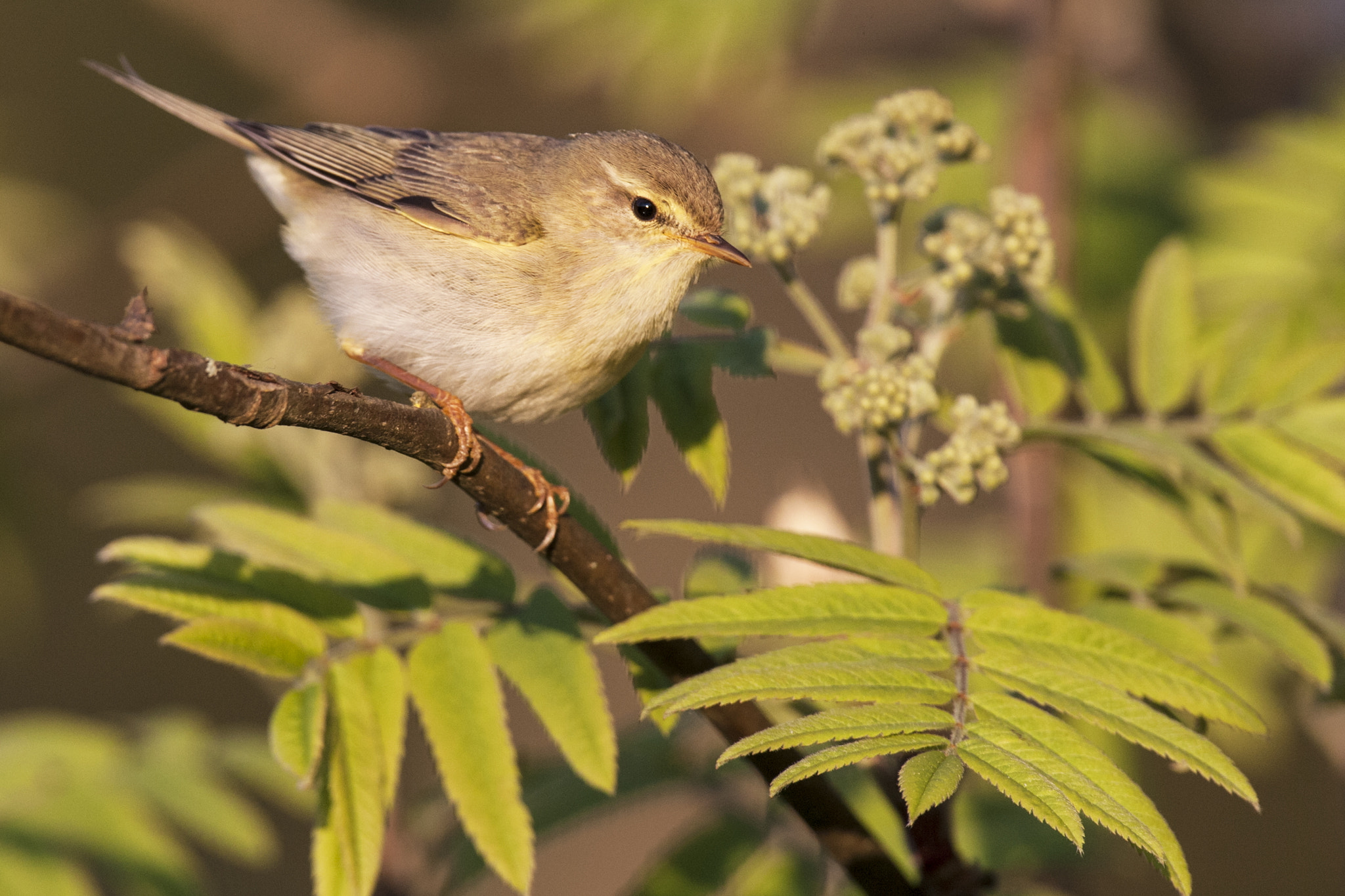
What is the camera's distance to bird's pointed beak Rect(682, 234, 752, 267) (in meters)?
2.59

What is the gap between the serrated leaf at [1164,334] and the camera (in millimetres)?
2410

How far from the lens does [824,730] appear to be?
4.26 feet

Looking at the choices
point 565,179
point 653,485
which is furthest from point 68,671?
point 565,179

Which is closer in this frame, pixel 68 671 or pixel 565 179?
pixel 565 179

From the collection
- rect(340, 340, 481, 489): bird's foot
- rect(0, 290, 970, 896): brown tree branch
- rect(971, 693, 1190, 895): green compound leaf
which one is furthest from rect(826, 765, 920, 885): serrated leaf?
rect(340, 340, 481, 489): bird's foot

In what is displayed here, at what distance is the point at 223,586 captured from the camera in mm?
1928

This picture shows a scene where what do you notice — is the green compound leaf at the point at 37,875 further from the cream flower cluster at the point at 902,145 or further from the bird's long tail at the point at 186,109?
the cream flower cluster at the point at 902,145

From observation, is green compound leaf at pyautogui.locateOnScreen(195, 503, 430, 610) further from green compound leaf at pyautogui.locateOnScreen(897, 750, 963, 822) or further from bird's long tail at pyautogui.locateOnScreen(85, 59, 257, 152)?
bird's long tail at pyautogui.locateOnScreen(85, 59, 257, 152)

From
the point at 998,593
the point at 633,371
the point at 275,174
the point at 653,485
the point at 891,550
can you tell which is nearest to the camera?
the point at 998,593

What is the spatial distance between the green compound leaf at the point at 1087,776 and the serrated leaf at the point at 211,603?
1058 mm

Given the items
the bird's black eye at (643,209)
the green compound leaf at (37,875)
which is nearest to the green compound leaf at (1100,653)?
the bird's black eye at (643,209)

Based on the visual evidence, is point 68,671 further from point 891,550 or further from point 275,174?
point 891,550

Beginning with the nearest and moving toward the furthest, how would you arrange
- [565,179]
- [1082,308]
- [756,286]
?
[565,179]
[1082,308]
[756,286]

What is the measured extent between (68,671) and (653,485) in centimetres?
386
